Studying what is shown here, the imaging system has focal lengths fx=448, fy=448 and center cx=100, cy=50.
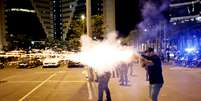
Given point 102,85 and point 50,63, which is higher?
point 102,85

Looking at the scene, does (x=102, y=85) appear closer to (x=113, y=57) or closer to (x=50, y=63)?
(x=113, y=57)

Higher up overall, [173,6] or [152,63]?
[173,6]

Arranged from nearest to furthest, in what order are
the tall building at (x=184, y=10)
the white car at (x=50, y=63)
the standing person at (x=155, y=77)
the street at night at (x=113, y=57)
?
the standing person at (x=155, y=77)
the street at night at (x=113, y=57)
the white car at (x=50, y=63)
the tall building at (x=184, y=10)

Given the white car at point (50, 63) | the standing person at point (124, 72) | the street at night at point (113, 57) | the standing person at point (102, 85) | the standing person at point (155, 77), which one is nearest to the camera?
the standing person at point (155, 77)

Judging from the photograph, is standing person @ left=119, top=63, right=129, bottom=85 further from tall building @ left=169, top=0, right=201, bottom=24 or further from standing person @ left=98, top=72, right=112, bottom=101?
tall building @ left=169, top=0, right=201, bottom=24

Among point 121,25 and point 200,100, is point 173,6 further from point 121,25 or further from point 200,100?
point 200,100

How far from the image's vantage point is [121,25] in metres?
78.8

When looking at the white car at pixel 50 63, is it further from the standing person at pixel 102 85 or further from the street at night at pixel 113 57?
the standing person at pixel 102 85

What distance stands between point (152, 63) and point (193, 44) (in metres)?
78.9

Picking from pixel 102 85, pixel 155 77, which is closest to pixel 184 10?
pixel 102 85

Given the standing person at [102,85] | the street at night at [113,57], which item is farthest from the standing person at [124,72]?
the standing person at [102,85]

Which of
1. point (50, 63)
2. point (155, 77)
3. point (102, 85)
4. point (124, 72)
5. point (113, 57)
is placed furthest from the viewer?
point (50, 63)

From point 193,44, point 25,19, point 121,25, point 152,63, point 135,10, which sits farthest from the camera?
point 25,19

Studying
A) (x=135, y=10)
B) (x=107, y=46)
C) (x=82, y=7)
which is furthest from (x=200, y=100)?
(x=82, y=7)
